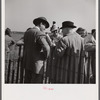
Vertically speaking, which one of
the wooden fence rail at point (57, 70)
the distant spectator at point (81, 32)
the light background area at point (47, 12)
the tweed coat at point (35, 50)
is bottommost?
the wooden fence rail at point (57, 70)

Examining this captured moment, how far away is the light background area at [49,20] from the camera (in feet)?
4.34

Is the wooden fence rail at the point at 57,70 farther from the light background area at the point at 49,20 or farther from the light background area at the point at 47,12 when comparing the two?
the light background area at the point at 47,12

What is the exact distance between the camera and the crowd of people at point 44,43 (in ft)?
4.33

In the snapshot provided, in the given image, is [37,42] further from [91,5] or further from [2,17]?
[91,5]

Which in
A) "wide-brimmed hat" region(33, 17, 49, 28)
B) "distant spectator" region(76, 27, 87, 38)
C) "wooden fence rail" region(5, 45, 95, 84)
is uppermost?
"wide-brimmed hat" region(33, 17, 49, 28)

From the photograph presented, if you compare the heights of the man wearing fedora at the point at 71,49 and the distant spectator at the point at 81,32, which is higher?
the distant spectator at the point at 81,32

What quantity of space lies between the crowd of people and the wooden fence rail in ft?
0.07

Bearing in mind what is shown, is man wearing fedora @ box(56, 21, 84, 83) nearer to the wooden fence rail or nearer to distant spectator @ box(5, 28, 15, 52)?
the wooden fence rail

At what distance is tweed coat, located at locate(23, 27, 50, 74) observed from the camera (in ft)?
4.33

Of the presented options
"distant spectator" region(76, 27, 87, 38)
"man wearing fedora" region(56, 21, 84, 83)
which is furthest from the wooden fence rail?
"distant spectator" region(76, 27, 87, 38)

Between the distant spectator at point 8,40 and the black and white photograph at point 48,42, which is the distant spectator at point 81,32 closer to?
the black and white photograph at point 48,42

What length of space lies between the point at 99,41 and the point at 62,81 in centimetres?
35

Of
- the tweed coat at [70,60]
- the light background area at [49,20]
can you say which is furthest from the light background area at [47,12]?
the tweed coat at [70,60]

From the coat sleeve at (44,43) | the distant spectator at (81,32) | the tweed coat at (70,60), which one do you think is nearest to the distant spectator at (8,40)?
the coat sleeve at (44,43)
